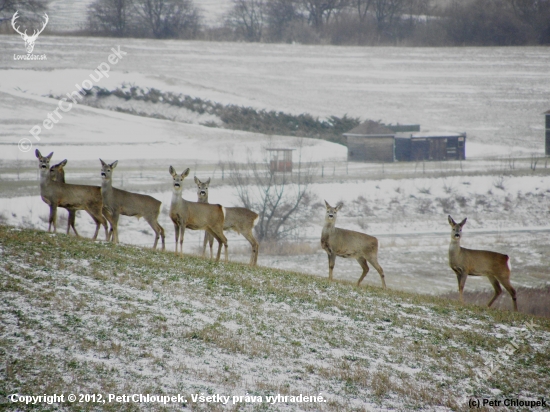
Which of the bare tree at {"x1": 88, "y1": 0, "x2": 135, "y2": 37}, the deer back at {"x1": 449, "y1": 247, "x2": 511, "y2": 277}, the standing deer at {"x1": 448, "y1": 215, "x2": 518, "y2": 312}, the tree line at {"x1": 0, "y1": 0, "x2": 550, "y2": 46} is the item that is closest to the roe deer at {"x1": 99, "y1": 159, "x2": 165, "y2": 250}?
the standing deer at {"x1": 448, "y1": 215, "x2": 518, "y2": 312}

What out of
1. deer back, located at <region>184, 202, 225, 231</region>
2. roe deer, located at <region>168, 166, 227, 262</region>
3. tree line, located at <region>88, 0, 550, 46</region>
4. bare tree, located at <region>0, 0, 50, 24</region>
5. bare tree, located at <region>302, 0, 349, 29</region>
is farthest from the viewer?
bare tree, located at <region>302, 0, 349, 29</region>

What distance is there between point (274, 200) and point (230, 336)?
100ft

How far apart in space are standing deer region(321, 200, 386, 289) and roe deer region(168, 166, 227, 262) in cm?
253

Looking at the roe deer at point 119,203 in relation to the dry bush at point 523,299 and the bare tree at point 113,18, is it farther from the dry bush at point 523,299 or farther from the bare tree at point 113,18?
the bare tree at point 113,18

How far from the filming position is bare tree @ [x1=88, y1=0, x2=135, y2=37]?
4510 inches

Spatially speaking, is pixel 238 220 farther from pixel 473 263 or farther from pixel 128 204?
pixel 473 263

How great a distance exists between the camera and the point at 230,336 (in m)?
10.7

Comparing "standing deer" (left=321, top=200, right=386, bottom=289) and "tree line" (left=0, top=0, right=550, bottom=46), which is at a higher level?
"tree line" (left=0, top=0, right=550, bottom=46)

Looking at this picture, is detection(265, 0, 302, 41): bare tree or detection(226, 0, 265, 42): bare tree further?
detection(265, 0, 302, 41): bare tree

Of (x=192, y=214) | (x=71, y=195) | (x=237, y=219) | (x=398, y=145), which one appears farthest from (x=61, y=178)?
(x=398, y=145)

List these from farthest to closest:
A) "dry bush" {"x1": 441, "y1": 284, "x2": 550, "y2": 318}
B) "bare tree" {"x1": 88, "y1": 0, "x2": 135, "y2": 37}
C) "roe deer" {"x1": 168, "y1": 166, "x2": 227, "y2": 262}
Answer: "bare tree" {"x1": 88, "y1": 0, "x2": 135, "y2": 37}, "dry bush" {"x1": 441, "y1": 284, "x2": 550, "y2": 318}, "roe deer" {"x1": 168, "y1": 166, "x2": 227, "y2": 262}

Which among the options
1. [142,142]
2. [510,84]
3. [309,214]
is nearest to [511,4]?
[510,84]

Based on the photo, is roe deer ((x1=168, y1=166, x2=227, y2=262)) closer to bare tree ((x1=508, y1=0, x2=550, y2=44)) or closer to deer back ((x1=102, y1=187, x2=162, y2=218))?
deer back ((x1=102, y1=187, x2=162, y2=218))

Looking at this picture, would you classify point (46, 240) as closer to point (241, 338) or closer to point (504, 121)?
point (241, 338)
